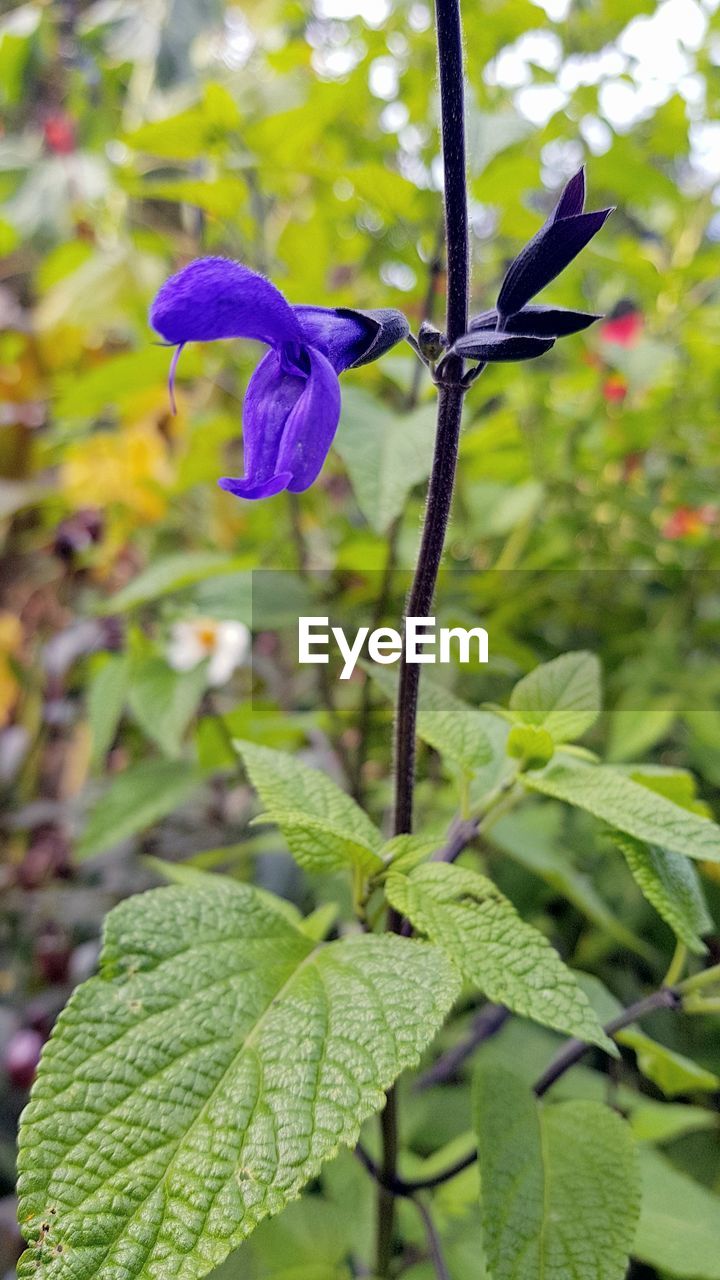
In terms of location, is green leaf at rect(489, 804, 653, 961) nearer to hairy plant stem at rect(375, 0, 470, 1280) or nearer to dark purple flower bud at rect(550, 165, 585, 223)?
hairy plant stem at rect(375, 0, 470, 1280)

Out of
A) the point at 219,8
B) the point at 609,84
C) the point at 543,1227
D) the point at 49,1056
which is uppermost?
the point at 219,8

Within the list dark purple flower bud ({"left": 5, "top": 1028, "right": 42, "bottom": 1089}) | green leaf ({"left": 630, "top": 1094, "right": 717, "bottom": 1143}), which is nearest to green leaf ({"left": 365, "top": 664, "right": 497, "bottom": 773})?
green leaf ({"left": 630, "top": 1094, "right": 717, "bottom": 1143})

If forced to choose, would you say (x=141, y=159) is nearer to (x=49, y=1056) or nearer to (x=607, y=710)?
(x=607, y=710)

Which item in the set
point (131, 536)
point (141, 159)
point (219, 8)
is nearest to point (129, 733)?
point (131, 536)

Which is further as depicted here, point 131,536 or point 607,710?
point 131,536

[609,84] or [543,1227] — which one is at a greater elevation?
[609,84]

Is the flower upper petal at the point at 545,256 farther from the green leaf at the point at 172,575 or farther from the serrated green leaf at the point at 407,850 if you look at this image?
the green leaf at the point at 172,575

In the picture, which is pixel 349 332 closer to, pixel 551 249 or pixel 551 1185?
pixel 551 249

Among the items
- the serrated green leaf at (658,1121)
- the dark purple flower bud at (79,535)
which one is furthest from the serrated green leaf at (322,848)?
the dark purple flower bud at (79,535)

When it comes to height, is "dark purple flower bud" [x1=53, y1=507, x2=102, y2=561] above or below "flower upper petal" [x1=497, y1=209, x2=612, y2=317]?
below
